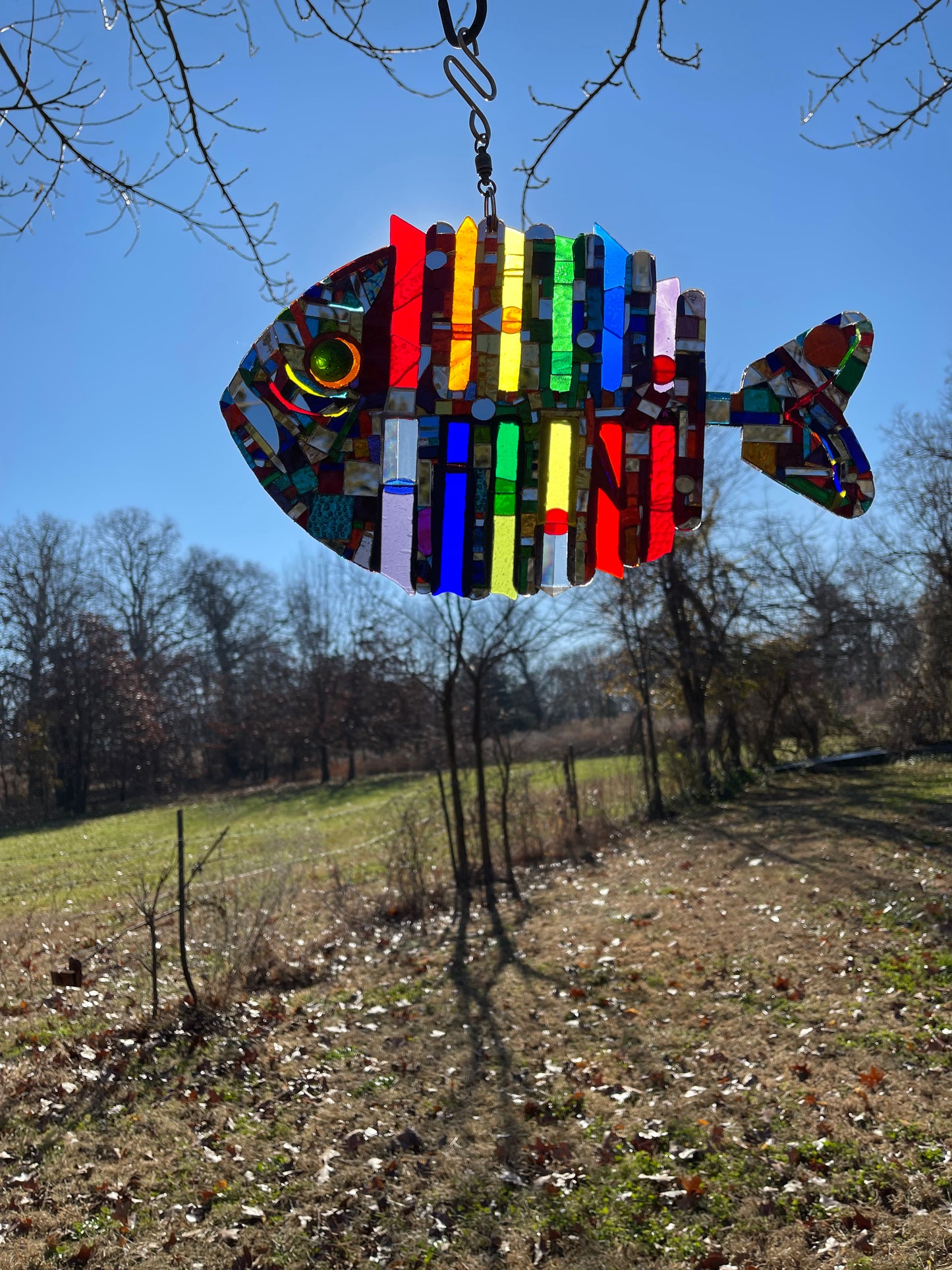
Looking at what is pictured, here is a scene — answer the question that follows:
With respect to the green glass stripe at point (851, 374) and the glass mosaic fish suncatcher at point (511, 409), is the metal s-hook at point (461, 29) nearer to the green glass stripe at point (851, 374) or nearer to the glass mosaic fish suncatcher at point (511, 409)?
the glass mosaic fish suncatcher at point (511, 409)

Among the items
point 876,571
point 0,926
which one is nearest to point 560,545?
point 0,926

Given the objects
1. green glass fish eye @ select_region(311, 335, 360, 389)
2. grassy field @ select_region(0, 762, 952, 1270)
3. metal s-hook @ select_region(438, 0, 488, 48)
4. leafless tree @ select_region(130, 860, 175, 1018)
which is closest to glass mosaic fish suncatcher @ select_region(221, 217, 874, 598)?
green glass fish eye @ select_region(311, 335, 360, 389)

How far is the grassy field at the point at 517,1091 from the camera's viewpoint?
12.7 feet

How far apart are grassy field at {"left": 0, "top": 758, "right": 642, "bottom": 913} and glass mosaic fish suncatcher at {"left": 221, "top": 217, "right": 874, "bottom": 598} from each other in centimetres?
618

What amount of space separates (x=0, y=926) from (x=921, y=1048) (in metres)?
6.15

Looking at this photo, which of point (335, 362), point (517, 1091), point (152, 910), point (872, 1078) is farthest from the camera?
point (152, 910)

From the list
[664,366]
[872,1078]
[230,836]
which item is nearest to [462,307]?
[664,366]

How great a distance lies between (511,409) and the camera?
1258 millimetres

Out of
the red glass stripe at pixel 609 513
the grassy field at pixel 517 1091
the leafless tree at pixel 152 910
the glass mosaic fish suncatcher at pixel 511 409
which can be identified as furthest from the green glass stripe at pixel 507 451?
the leafless tree at pixel 152 910

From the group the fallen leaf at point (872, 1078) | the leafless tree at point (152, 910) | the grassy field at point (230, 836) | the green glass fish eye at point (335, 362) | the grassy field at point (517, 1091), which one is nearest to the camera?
the green glass fish eye at point (335, 362)

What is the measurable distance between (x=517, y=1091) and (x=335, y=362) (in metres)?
5.04

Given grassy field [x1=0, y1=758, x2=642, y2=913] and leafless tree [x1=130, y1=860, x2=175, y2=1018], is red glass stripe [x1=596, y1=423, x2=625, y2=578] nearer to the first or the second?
leafless tree [x1=130, y1=860, x2=175, y2=1018]

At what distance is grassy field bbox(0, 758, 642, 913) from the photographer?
691 centimetres

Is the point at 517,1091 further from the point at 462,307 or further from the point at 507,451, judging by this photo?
the point at 462,307
